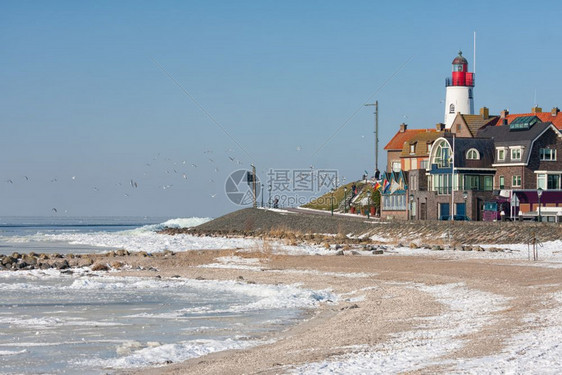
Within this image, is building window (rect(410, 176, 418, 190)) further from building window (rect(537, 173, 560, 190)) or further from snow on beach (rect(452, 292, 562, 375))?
snow on beach (rect(452, 292, 562, 375))

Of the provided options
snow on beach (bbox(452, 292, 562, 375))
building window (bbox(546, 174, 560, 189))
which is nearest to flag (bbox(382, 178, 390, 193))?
building window (bbox(546, 174, 560, 189))

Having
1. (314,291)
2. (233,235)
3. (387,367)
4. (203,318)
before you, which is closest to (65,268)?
(314,291)

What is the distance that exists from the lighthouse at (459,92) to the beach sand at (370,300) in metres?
56.4

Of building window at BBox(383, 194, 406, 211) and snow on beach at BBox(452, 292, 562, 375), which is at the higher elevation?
building window at BBox(383, 194, 406, 211)

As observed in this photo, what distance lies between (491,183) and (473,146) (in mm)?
3411

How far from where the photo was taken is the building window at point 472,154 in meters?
70.1

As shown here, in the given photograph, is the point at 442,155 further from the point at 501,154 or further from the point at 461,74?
the point at 461,74

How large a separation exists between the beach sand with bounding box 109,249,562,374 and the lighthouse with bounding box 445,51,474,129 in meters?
56.4

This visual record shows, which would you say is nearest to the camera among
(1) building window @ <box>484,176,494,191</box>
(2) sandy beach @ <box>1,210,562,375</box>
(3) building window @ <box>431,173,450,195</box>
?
(2) sandy beach @ <box>1,210,562,375</box>

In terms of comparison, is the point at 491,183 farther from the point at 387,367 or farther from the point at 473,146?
the point at 387,367

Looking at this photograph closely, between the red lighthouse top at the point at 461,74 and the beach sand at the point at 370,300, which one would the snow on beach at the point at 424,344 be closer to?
the beach sand at the point at 370,300

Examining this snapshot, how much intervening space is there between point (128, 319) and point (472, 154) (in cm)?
5195

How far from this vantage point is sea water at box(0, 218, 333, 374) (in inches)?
669

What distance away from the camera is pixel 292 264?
41.7 metres
